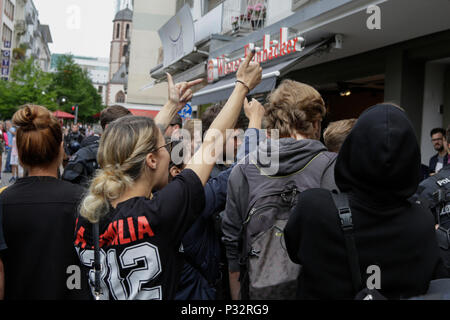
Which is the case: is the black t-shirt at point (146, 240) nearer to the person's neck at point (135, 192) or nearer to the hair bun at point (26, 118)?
the person's neck at point (135, 192)

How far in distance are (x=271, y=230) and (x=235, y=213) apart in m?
0.28

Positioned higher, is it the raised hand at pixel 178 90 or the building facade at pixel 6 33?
the building facade at pixel 6 33

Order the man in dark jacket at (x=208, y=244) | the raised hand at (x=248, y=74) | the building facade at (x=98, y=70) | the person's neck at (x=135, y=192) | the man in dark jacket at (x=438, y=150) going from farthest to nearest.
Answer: the building facade at (x=98, y=70) → the man in dark jacket at (x=438, y=150) → the man in dark jacket at (x=208, y=244) → the raised hand at (x=248, y=74) → the person's neck at (x=135, y=192)

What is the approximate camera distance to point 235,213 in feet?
7.59

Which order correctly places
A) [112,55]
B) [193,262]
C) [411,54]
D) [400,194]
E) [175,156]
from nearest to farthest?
[400,194] → [193,262] → [175,156] → [411,54] → [112,55]

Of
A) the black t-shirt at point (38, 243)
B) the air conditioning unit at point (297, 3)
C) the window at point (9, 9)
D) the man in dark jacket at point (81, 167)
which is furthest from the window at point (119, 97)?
the black t-shirt at point (38, 243)

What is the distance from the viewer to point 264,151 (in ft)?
7.29

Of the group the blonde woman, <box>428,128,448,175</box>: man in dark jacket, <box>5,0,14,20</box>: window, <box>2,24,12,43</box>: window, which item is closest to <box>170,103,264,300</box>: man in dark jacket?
the blonde woman

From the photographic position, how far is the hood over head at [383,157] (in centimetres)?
163

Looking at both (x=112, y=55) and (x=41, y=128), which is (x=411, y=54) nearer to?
(x=41, y=128)

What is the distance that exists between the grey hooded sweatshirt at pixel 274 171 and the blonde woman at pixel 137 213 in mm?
413

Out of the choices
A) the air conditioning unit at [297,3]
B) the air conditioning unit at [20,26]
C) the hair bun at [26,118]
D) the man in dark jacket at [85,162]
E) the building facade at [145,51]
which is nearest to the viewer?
the hair bun at [26,118]

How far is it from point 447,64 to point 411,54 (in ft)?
2.84
